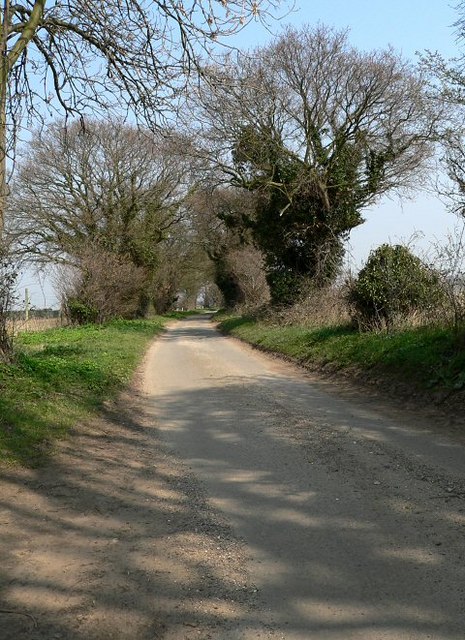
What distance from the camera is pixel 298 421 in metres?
8.49

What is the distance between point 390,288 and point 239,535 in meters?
11.9

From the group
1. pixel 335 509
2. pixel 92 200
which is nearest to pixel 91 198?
pixel 92 200

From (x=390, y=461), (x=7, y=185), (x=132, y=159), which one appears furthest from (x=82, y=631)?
(x=132, y=159)

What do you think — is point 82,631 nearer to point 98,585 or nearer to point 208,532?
point 98,585

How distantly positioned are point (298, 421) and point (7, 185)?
6337mm

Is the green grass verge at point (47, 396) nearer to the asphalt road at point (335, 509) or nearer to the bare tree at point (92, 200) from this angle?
the asphalt road at point (335, 509)

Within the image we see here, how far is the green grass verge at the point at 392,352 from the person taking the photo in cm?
986

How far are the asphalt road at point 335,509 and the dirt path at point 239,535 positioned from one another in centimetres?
2

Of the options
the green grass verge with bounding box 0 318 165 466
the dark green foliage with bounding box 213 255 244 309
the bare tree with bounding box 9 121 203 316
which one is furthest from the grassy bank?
the dark green foliage with bounding box 213 255 244 309

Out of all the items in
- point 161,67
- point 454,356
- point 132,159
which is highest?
point 132,159

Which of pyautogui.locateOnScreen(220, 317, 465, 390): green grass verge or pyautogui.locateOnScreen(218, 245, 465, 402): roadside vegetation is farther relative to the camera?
pyautogui.locateOnScreen(218, 245, 465, 402): roadside vegetation

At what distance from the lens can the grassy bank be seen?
9827 millimetres

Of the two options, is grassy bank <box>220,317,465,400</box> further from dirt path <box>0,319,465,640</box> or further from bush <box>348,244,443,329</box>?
dirt path <box>0,319,465,640</box>

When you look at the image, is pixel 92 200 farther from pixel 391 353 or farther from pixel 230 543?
pixel 230 543
